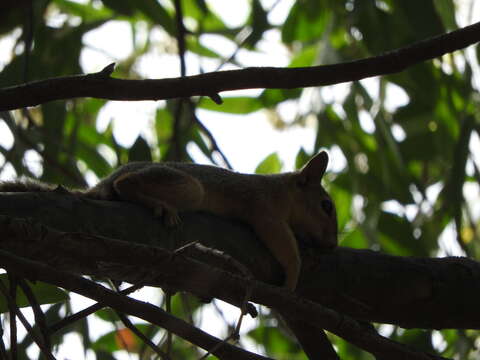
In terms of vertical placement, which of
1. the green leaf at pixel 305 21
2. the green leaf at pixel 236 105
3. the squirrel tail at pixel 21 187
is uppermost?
the green leaf at pixel 305 21

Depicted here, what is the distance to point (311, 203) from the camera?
11.5 feet

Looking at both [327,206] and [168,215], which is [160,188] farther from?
[327,206]

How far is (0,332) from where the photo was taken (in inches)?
67.3

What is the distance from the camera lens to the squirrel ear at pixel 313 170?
3.52 metres

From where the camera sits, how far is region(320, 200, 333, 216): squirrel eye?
349 centimetres

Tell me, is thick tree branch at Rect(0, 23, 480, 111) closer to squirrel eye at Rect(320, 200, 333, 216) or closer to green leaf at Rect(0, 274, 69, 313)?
green leaf at Rect(0, 274, 69, 313)

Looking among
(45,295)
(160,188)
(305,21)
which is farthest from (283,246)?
(305,21)

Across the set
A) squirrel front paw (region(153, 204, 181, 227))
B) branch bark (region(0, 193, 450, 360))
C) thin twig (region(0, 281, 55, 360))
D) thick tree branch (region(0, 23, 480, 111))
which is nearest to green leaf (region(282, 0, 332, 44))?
squirrel front paw (region(153, 204, 181, 227))

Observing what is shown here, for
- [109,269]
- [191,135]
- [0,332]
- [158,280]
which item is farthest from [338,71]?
[191,135]

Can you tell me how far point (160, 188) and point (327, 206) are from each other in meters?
1.02

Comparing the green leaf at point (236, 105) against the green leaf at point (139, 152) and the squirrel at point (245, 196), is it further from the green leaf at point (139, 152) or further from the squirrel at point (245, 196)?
the green leaf at point (139, 152)

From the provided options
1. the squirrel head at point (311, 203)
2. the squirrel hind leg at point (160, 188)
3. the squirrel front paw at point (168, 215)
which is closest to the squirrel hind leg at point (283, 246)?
the squirrel hind leg at point (160, 188)

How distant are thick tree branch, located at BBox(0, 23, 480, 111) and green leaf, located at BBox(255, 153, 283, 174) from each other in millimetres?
1758

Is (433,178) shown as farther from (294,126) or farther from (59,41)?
(59,41)
